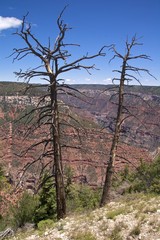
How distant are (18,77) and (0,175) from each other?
127 feet

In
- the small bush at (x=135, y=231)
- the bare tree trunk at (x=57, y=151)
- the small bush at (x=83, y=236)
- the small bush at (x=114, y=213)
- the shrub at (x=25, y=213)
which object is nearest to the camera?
the small bush at (x=135, y=231)

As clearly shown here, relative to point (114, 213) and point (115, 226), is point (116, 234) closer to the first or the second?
point (115, 226)

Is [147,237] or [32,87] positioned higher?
[32,87]

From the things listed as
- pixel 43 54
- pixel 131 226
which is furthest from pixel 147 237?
pixel 43 54

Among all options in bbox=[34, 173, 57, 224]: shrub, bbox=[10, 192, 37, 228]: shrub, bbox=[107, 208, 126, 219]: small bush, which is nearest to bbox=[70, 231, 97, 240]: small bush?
bbox=[107, 208, 126, 219]: small bush

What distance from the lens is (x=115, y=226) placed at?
845 cm

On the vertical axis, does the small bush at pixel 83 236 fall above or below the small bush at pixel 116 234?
below

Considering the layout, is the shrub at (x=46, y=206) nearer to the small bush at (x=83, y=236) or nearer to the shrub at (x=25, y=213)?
the shrub at (x=25, y=213)

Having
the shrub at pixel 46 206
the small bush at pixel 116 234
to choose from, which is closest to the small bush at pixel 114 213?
the small bush at pixel 116 234

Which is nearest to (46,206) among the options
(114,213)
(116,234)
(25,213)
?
(25,213)

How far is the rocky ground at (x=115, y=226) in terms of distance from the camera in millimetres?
7734

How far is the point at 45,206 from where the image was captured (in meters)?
32.7

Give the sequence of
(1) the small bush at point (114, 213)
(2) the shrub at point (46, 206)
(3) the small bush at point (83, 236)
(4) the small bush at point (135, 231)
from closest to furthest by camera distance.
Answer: (4) the small bush at point (135, 231) → (3) the small bush at point (83, 236) → (1) the small bush at point (114, 213) → (2) the shrub at point (46, 206)

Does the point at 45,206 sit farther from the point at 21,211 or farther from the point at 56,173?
the point at 56,173
